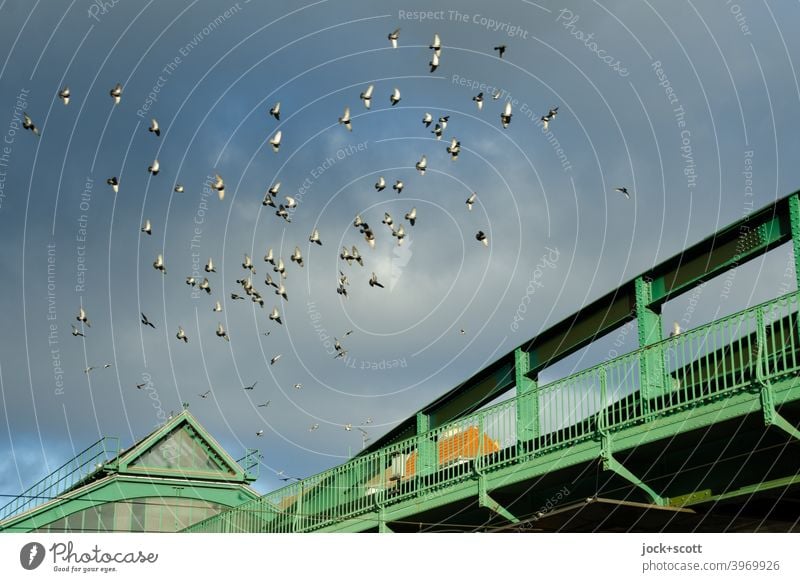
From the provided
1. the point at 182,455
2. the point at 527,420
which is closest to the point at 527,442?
the point at 527,420

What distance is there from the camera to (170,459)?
45062 millimetres

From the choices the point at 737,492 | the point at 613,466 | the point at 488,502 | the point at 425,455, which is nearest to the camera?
the point at 737,492

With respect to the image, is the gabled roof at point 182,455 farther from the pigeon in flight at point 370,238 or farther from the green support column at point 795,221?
the green support column at point 795,221

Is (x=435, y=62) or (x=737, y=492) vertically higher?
(x=435, y=62)

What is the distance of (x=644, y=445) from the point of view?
22500 millimetres

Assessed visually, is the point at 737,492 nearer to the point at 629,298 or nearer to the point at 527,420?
the point at 527,420
